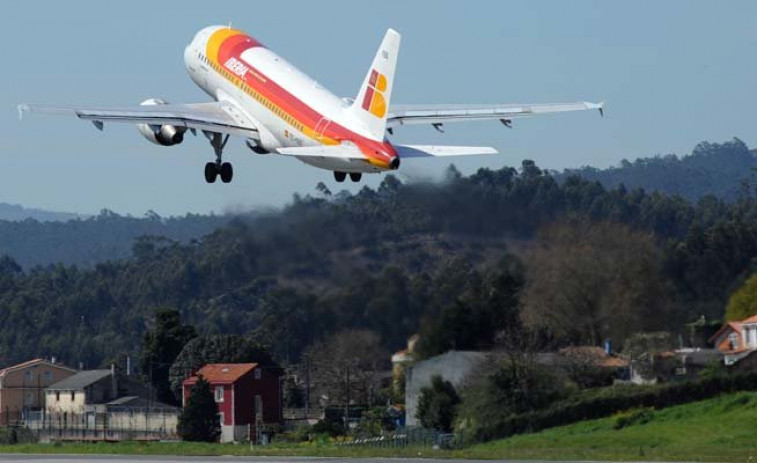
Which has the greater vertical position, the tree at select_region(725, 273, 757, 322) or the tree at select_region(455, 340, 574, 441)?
the tree at select_region(725, 273, 757, 322)

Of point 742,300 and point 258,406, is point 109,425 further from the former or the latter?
point 742,300

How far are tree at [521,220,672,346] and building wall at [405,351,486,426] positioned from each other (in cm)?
302

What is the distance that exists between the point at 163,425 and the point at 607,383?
106ft

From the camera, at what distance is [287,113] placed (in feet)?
232

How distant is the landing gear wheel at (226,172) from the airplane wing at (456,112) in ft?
22.2

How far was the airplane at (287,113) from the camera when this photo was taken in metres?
65.8

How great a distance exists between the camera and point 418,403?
81.7m

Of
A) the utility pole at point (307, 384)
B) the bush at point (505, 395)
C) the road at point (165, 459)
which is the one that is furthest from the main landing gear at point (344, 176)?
the utility pole at point (307, 384)

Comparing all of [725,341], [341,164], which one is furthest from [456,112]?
[725,341]

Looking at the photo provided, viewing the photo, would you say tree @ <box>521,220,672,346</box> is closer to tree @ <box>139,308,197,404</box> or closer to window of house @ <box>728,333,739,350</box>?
window of house @ <box>728,333,739,350</box>

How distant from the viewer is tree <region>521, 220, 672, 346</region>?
68312 millimetres

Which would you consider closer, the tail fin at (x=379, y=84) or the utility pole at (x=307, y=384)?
the tail fin at (x=379, y=84)

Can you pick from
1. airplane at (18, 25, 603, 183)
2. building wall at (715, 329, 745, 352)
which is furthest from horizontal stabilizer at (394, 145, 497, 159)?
building wall at (715, 329, 745, 352)

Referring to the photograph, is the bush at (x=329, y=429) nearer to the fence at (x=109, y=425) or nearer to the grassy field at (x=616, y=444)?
the grassy field at (x=616, y=444)
